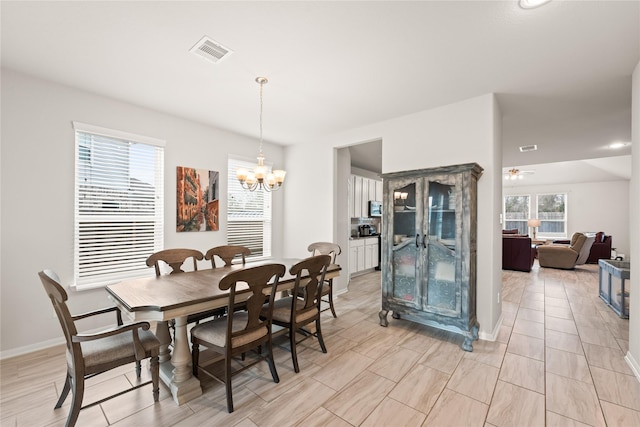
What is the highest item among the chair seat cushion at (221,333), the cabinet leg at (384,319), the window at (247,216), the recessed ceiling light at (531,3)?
the recessed ceiling light at (531,3)

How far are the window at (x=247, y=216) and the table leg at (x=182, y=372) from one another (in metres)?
2.48

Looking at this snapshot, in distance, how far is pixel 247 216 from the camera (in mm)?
4805

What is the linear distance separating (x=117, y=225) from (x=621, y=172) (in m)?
13.2

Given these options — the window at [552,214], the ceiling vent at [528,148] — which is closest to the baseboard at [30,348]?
the ceiling vent at [528,148]

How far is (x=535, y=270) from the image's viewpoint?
6992mm

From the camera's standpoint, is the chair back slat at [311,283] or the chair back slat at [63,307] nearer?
the chair back slat at [63,307]

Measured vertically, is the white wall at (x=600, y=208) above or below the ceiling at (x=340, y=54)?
below

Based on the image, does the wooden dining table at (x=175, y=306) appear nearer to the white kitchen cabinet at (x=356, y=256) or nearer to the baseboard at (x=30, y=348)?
the baseboard at (x=30, y=348)

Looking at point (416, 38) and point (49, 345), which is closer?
point (416, 38)

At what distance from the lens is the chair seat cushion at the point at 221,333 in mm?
2010

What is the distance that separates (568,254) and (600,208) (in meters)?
4.39

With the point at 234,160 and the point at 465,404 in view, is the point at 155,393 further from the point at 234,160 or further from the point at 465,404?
the point at 234,160

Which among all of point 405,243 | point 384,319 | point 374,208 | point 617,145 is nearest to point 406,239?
point 405,243

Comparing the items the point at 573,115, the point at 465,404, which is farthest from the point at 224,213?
the point at 573,115
